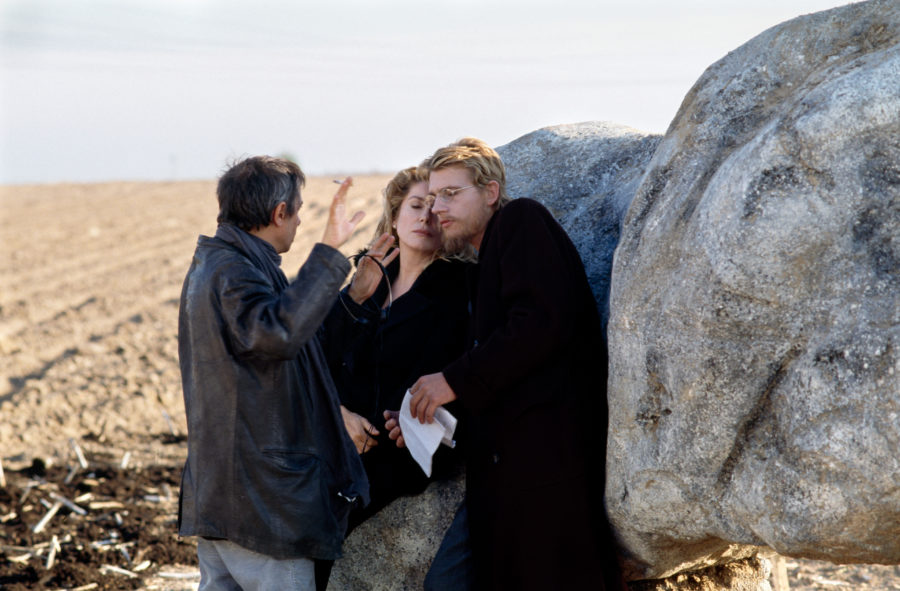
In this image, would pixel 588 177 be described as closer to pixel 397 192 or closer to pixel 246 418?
pixel 397 192

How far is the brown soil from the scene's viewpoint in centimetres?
578

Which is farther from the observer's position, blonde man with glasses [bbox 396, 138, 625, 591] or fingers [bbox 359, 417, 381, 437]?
fingers [bbox 359, 417, 381, 437]

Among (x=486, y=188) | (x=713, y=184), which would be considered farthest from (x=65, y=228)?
(x=713, y=184)

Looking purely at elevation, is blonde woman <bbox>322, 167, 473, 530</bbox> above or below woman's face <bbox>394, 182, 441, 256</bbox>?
below

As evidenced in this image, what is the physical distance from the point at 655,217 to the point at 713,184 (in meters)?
0.29

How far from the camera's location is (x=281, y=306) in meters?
2.90

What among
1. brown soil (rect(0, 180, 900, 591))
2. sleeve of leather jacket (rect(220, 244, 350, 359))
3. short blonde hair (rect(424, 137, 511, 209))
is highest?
short blonde hair (rect(424, 137, 511, 209))

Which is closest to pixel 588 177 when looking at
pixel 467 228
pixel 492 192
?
pixel 492 192

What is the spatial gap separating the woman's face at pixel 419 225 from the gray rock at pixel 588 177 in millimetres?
463

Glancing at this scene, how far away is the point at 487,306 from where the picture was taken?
11.1 feet

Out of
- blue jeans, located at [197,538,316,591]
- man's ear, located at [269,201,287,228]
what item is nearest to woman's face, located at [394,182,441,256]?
man's ear, located at [269,201,287,228]

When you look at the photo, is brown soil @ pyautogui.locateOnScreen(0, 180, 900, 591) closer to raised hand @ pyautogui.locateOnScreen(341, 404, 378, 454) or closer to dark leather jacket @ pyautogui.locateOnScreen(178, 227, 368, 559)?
raised hand @ pyautogui.locateOnScreen(341, 404, 378, 454)

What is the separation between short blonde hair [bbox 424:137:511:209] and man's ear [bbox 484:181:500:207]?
0.04 ft

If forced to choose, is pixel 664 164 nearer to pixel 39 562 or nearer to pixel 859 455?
pixel 859 455
